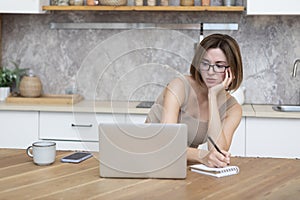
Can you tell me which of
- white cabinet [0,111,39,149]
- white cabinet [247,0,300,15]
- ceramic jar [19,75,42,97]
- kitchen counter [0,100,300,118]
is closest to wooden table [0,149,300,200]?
kitchen counter [0,100,300,118]

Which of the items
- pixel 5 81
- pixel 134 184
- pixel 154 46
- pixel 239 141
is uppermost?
pixel 154 46

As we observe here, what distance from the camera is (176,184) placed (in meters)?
1.99

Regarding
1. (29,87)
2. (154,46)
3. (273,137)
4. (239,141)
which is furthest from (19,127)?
(273,137)

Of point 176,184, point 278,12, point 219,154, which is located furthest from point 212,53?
point 278,12

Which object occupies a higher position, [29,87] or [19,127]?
[29,87]

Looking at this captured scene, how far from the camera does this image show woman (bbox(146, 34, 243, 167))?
255cm

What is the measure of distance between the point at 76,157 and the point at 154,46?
2111 millimetres

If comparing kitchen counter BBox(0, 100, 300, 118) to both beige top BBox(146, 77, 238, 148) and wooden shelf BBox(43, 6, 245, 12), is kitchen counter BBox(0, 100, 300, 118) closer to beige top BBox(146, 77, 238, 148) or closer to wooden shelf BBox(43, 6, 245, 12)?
wooden shelf BBox(43, 6, 245, 12)

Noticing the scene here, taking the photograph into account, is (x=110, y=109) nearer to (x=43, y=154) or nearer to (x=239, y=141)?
(x=239, y=141)

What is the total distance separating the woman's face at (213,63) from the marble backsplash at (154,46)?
149 cm

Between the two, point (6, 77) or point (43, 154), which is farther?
point (6, 77)

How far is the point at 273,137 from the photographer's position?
3689 millimetres

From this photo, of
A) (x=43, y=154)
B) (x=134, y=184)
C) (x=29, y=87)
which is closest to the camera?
(x=134, y=184)

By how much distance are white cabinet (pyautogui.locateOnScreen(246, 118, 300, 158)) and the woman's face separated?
44.7 inches
